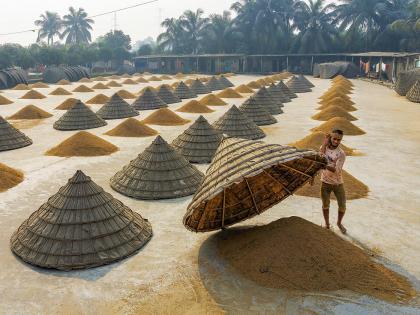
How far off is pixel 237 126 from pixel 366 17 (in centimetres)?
4958

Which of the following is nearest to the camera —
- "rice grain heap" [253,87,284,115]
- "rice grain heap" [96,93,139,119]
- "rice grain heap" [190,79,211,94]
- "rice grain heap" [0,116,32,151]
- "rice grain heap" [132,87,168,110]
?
"rice grain heap" [0,116,32,151]

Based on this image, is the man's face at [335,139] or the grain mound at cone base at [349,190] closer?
the man's face at [335,139]

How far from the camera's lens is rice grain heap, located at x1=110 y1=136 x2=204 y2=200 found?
31.9 ft

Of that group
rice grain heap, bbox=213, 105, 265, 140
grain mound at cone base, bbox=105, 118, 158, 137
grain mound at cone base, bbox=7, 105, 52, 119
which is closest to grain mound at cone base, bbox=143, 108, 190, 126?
grain mound at cone base, bbox=105, 118, 158, 137

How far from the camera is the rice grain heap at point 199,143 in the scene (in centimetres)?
1288

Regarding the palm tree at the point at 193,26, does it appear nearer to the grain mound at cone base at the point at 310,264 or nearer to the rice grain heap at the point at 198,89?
the rice grain heap at the point at 198,89

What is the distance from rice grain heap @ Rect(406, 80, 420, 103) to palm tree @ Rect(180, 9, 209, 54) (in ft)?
158

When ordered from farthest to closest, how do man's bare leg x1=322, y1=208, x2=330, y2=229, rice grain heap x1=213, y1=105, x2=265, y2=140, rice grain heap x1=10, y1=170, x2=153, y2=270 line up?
rice grain heap x1=213, y1=105, x2=265, y2=140
man's bare leg x1=322, y1=208, x2=330, y2=229
rice grain heap x1=10, y1=170, x2=153, y2=270

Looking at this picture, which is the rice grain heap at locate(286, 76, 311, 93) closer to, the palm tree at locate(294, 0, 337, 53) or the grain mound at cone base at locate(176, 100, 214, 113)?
the grain mound at cone base at locate(176, 100, 214, 113)

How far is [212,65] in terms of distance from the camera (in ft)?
219

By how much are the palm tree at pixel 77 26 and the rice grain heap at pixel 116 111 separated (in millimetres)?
77562

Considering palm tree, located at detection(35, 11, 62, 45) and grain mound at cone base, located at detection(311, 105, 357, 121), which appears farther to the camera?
palm tree, located at detection(35, 11, 62, 45)

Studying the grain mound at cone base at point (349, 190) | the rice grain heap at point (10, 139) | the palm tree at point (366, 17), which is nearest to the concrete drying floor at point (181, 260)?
the grain mound at cone base at point (349, 190)

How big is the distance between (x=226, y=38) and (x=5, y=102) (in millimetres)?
44197
